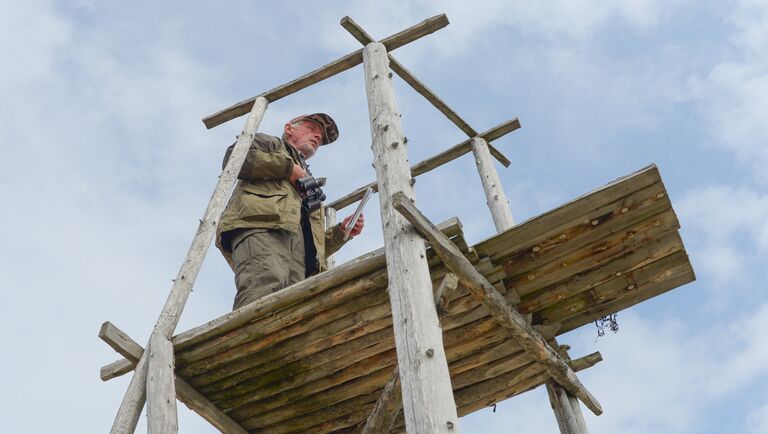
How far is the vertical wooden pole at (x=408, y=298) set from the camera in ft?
13.7

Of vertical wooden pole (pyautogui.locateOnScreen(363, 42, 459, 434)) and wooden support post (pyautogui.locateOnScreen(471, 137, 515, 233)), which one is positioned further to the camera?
wooden support post (pyautogui.locateOnScreen(471, 137, 515, 233))

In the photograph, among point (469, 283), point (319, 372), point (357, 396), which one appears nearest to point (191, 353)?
point (319, 372)

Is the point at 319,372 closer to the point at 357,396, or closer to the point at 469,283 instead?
the point at 357,396

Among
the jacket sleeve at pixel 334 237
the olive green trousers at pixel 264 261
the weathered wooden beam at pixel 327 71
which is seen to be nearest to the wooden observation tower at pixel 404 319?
the olive green trousers at pixel 264 261

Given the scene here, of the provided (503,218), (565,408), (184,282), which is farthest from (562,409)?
(184,282)

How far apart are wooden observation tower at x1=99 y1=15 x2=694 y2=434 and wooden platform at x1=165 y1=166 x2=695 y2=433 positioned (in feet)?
0.03

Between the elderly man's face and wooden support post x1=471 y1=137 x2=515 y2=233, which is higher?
the elderly man's face

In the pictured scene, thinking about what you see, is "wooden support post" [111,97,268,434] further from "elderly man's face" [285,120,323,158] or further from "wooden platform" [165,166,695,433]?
"elderly man's face" [285,120,323,158]

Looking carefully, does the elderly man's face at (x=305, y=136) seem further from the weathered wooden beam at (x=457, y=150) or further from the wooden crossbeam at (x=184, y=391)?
the wooden crossbeam at (x=184, y=391)

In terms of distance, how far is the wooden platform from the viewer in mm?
5277

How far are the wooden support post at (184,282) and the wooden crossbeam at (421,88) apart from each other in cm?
117

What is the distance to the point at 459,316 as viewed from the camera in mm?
5785

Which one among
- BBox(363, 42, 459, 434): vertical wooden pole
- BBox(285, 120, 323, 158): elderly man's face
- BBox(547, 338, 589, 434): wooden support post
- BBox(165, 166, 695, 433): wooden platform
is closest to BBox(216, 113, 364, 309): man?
BBox(285, 120, 323, 158): elderly man's face

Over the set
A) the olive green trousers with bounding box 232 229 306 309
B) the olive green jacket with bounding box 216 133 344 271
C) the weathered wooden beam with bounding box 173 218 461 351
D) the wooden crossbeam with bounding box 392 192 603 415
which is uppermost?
the olive green jacket with bounding box 216 133 344 271
